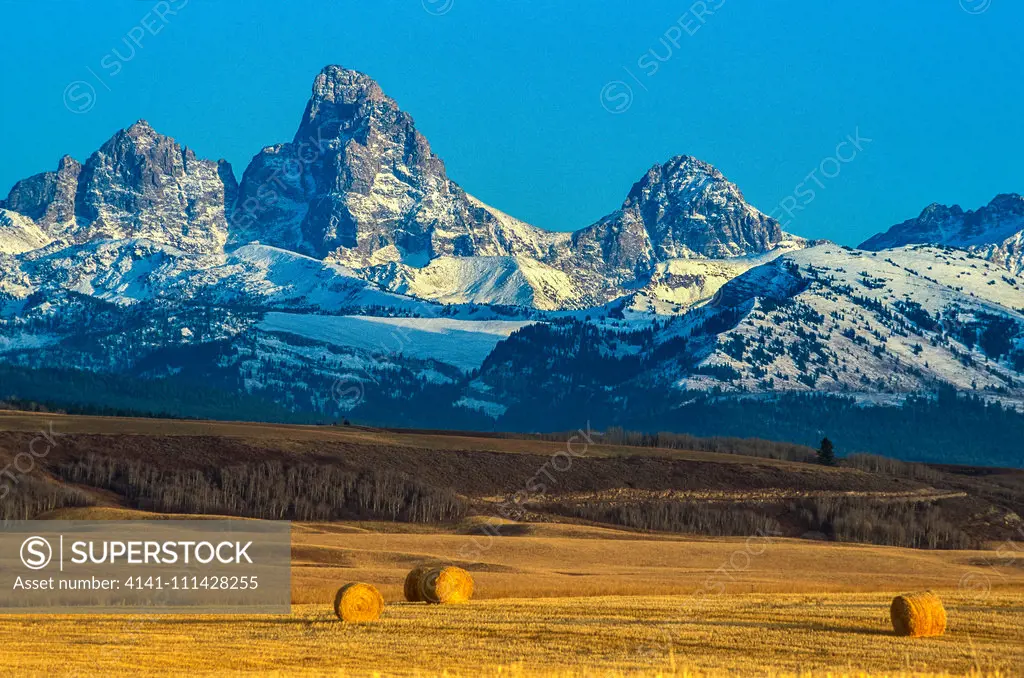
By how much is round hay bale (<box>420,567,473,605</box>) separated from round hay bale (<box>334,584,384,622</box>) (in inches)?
348

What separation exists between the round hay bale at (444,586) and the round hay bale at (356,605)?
8.83m

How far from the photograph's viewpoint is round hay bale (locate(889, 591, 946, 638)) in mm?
59188

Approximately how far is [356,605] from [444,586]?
1012 cm

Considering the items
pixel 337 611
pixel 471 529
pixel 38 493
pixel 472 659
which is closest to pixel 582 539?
pixel 471 529

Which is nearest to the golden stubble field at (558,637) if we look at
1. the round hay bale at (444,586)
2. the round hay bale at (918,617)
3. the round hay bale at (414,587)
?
the round hay bale at (918,617)

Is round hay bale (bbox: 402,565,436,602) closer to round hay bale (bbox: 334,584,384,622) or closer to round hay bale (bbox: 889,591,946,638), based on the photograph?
round hay bale (bbox: 334,584,384,622)

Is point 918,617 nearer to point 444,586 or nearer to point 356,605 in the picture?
point 356,605

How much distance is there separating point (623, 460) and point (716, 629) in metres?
128

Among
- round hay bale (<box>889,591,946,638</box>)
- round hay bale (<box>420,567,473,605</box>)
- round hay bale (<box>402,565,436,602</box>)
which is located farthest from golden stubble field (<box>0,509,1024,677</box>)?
round hay bale (<box>402,565,436,602</box>)

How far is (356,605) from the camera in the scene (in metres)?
62.9

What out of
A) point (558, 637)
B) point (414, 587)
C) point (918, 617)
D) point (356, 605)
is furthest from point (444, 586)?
point (918, 617)

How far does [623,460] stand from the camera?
7397 inches

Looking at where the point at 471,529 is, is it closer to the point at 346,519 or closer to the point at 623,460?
the point at 346,519

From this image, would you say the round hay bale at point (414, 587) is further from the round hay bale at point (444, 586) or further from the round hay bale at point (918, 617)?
the round hay bale at point (918, 617)
